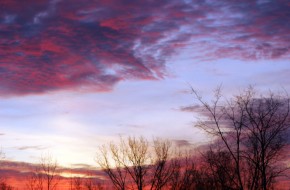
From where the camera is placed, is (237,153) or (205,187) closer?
(237,153)

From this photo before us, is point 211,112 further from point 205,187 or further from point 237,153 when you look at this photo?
point 205,187

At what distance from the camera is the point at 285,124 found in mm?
25000

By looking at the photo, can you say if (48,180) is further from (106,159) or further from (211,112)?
(211,112)

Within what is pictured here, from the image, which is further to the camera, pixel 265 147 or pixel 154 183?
pixel 154 183

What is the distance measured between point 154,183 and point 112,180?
4.43 meters

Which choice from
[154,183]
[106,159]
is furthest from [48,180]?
[154,183]

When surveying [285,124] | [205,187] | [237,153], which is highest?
[285,124]

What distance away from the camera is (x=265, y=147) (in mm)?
24859

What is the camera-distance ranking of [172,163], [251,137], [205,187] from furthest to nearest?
1. [205,187]
2. [172,163]
3. [251,137]

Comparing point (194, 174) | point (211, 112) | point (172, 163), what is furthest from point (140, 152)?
point (211, 112)

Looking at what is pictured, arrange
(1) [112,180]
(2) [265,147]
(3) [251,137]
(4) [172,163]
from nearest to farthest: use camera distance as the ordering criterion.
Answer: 1. (2) [265,147]
2. (3) [251,137]
3. (1) [112,180]
4. (4) [172,163]

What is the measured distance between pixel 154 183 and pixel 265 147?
17.3 metres

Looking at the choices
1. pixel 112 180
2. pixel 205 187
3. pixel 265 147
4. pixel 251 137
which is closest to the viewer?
pixel 265 147

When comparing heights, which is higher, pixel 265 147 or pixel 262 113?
pixel 262 113
